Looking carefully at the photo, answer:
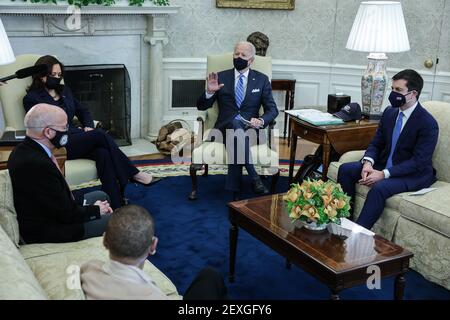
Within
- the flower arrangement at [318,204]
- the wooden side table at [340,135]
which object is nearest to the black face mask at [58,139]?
the flower arrangement at [318,204]

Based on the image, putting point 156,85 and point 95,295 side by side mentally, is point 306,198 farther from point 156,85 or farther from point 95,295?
point 156,85

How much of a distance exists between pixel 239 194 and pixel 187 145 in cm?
128

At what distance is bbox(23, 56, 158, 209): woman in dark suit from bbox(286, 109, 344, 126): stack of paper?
1.30 meters

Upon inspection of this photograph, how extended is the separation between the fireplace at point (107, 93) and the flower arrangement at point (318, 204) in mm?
3597

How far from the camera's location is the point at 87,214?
307cm

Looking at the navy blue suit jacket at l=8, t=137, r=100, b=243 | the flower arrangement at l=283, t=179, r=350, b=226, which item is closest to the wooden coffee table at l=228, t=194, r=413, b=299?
the flower arrangement at l=283, t=179, r=350, b=226

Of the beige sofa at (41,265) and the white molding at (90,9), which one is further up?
the white molding at (90,9)

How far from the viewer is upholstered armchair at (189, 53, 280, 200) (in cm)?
472

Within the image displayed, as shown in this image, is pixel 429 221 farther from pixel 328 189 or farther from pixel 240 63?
pixel 240 63

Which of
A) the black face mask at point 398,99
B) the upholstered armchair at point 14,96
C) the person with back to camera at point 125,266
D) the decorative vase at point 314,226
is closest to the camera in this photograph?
the person with back to camera at point 125,266

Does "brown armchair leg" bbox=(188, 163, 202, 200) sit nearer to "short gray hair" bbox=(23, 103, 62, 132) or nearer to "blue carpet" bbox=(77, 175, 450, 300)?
"blue carpet" bbox=(77, 175, 450, 300)

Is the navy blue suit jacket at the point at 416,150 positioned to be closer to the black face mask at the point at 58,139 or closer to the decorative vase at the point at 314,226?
the decorative vase at the point at 314,226

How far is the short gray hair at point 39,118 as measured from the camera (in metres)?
3.04

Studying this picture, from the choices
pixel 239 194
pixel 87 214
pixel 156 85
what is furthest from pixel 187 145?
pixel 87 214
